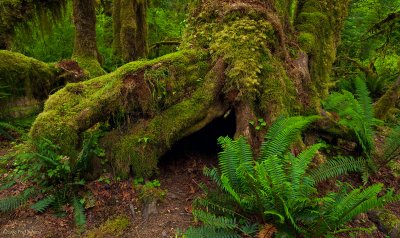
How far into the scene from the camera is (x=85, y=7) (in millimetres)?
7348

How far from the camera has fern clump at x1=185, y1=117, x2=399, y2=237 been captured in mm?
3096

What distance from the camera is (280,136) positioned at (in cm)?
371

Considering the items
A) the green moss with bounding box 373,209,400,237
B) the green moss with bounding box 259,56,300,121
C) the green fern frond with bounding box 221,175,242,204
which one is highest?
the green moss with bounding box 259,56,300,121

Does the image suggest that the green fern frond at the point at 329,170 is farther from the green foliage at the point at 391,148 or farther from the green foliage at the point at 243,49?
the green foliage at the point at 243,49

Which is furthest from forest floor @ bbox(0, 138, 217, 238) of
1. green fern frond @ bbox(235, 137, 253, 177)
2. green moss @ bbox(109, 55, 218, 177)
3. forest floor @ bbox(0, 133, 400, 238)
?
green fern frond @ bbox(235, 137, 253, 177)

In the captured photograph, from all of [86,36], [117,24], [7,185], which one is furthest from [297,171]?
[117,24]

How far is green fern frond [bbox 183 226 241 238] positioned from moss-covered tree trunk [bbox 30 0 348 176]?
4.01 feet

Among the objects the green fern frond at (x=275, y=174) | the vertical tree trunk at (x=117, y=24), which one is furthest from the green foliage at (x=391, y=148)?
the vertical tree trunk at (x=117, y=24)

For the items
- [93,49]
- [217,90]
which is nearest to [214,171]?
[217,90]

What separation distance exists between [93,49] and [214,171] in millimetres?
5210

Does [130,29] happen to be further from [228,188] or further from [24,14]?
[228,188]

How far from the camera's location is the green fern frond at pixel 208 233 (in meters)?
3.14

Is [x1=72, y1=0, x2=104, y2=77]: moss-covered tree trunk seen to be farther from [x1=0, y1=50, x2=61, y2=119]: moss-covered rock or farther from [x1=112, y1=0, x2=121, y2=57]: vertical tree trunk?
[x1=112, y1=0, x2=121, y2=57]: vertical tree trunk

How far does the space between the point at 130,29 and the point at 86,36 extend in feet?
5.32
